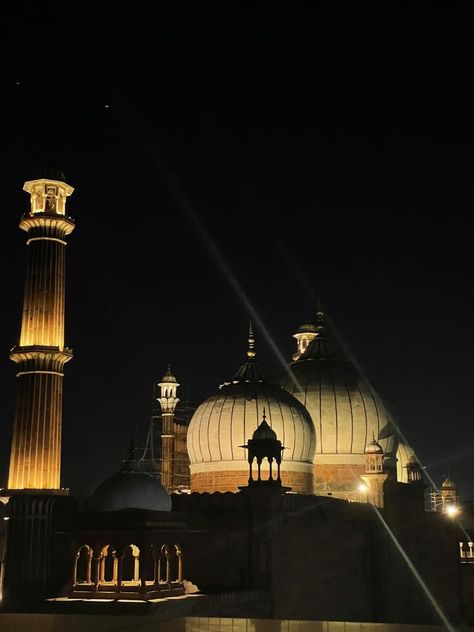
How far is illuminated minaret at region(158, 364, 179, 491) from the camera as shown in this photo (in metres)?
29.4

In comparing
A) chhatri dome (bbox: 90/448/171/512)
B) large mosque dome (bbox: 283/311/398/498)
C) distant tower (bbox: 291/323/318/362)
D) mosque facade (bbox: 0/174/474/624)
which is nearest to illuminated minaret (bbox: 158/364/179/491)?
mosque facade (bbox: 0/174/474/624)

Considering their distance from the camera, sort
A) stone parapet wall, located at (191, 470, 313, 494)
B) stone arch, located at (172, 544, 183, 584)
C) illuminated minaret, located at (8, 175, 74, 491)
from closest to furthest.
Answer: stone arch, located at (172, 544, 183, 584) → illuminated minaret, located at (8, 175, 74, 491) → stone parapet wall, located at (191, 470, 313, 494)

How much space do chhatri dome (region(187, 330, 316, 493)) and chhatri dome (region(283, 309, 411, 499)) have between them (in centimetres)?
152

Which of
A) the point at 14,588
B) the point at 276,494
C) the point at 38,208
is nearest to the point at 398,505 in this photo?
the point at 276,494

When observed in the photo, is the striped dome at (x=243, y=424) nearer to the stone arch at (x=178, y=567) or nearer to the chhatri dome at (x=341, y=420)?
the chhatri dome at (x=341, y=420)

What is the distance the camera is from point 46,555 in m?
16.2

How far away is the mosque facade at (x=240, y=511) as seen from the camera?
45.6ft

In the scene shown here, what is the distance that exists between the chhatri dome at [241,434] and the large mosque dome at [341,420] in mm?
1506

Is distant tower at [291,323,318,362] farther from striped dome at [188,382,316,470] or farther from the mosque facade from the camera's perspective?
striped dome at [188,382,316,470]

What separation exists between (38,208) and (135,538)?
1083cm

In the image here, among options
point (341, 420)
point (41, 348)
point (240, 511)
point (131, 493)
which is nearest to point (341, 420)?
point (341, 420)

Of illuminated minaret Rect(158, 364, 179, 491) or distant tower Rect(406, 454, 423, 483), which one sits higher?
illuminated minaret Rect(158, 364, 179, 491)

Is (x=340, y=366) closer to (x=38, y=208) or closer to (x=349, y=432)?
(x=349, y=432)

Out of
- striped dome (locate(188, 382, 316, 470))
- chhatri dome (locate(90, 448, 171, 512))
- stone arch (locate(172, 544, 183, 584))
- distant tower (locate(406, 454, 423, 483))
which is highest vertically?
striped dome (locate(188, 382, 316, 470))
